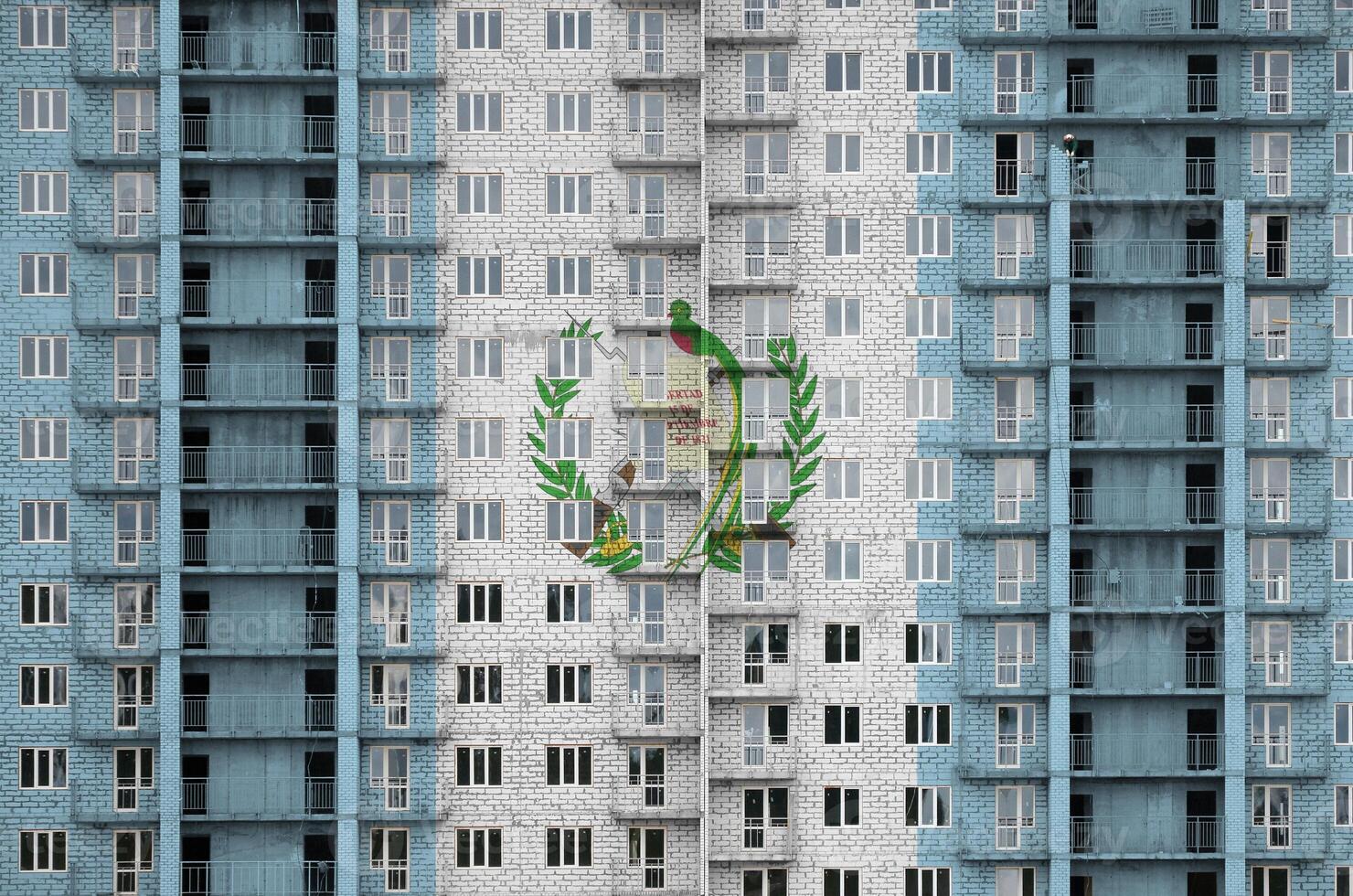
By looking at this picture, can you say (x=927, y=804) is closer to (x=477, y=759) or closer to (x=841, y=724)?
(x=841, y=724)

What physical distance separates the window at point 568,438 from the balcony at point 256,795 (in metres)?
15.1

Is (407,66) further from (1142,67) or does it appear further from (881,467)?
(1142,67)

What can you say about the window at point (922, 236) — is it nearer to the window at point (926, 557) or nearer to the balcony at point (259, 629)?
the window at point (926, 557)

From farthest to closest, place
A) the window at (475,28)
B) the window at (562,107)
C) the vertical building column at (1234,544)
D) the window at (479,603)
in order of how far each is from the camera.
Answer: the window at (475,28) → the window at (562,107) → the window at (479,603) → the vertical building column at (1234,544)

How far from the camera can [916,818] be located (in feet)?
213

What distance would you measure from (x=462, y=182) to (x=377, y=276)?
4.89m

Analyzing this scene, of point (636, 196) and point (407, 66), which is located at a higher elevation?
point (407, 66)

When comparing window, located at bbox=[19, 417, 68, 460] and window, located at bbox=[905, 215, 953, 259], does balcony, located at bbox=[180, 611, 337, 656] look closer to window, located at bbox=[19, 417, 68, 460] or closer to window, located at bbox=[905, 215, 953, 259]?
window, located at bbox=[19, 417, 68, 460]

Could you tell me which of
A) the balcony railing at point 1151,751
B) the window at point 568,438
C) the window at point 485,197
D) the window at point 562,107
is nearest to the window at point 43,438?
the window at point 485,197

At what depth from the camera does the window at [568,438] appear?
2571 inches

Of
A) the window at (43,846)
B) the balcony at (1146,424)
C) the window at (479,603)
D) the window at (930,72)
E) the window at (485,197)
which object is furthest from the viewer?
the window at (930,72)

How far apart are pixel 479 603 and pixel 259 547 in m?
8.62

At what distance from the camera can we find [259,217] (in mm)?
64875

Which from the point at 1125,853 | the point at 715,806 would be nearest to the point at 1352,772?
the point at 1125,853
